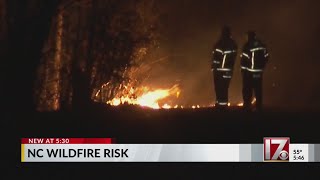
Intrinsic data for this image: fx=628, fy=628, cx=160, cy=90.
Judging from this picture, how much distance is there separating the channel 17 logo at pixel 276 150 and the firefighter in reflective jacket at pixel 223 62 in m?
3.67

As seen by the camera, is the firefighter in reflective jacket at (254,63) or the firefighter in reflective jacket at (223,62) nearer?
the firefighter in reflective jacket at (254,63)

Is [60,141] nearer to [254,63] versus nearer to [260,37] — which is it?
[254,63]

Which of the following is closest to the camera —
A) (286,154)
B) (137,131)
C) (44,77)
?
(286,154)

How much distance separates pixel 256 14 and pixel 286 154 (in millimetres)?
11670

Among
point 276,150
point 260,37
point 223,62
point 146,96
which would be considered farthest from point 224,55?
point 260,37

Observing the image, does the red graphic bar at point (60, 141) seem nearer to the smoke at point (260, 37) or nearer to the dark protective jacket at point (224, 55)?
the dark protective jacket at point (224, 55)

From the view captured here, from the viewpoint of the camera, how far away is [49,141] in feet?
29.3

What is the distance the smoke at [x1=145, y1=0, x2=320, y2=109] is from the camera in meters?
19.6

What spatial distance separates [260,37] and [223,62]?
7.89 metres

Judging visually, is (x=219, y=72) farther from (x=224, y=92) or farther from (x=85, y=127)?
(x=85, y=127)

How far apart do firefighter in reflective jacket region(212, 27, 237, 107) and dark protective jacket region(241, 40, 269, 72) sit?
0.32m

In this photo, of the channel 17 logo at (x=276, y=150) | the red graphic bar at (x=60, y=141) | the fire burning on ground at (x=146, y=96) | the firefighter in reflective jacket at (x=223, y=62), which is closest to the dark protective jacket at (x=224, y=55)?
the firefighter in reflective jacket at (x=223, y=62)

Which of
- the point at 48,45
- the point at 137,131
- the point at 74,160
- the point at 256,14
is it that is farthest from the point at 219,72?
the point at 256,14

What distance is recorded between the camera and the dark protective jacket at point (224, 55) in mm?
12133
